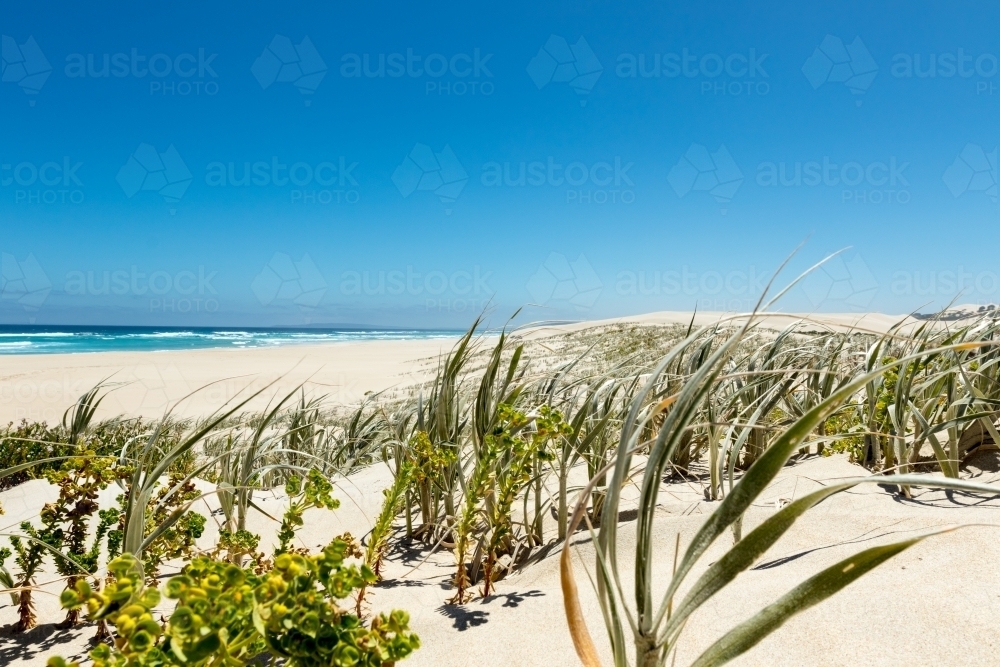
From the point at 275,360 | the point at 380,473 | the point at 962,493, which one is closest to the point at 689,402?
the point at 962,493

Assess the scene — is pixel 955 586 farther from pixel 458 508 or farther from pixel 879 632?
pixel 458 508

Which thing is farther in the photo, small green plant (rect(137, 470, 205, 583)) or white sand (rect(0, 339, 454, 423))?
white sand (rect(0, 339, 454, 423))

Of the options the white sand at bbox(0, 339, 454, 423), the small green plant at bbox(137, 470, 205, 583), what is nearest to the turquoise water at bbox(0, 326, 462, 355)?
the white sand at bbox(0, 339, 454, 423)

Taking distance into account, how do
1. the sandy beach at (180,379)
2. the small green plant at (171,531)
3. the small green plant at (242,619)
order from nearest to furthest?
the small green plant at (242,619), the small green plant at (171,531), the sandy beach at (180,379)

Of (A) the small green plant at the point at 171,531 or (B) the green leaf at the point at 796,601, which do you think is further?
(A) the small green plant at the point at 171,531

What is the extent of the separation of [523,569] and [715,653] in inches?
44.4

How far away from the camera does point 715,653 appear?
838 mm

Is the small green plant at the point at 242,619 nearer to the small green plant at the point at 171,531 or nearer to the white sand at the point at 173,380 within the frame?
the small green plant at the point at 171,531

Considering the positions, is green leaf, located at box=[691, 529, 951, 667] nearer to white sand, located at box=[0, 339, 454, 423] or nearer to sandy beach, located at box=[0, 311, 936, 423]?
white sand, located at box=[0, 339, 454, 423]

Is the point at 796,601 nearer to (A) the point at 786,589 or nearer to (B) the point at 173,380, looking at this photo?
(A) the point at 786,589

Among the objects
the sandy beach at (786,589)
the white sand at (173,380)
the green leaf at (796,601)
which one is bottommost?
the white sand at (173,380)

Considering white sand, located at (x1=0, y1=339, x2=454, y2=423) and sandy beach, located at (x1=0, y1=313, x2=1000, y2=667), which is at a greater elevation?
sandy beach, located at (x1=0, y1=313, x2=1000, y2=667)

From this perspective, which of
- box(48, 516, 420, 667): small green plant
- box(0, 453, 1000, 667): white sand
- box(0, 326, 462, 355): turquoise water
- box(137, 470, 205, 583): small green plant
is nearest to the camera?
box(48, 516, 420, 667): small green plant

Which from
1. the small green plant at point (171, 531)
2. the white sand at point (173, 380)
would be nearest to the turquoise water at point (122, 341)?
the white sand at point (173, 380)
